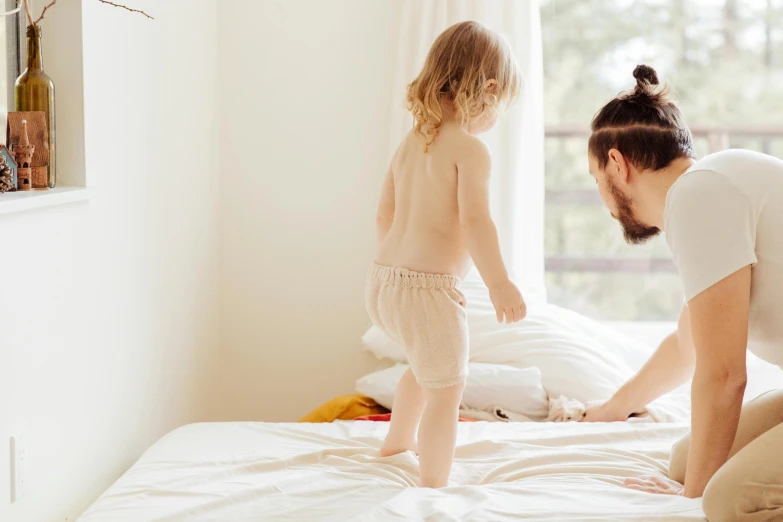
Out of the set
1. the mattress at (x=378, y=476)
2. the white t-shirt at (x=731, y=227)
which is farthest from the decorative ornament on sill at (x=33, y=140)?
the white t-shirt at (x=731, y=227)

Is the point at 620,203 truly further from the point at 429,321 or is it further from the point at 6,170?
the point at 6,170

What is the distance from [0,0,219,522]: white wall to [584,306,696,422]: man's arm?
1.20 meters

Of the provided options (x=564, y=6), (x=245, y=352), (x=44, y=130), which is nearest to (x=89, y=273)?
(x=44, y=130)

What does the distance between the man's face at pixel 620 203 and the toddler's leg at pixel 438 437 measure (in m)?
0.50

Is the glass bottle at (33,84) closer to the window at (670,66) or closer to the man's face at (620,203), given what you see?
the man's face at (620,203)

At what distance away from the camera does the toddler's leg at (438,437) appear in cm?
167

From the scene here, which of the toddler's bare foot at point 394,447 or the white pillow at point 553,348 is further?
the white pillow at point 553,348

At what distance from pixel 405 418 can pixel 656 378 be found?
2.19 feet

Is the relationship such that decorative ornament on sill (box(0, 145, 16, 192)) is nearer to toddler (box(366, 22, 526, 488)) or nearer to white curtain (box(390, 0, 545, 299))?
toddler (box(366, 22, 526, 488))

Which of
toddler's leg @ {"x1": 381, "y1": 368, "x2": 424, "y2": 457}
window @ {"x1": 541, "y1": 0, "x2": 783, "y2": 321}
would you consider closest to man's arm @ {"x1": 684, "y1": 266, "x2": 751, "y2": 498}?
toddler's leg @ {"x1": 381, "y1": 368, "x2": 424, "y2": 457}

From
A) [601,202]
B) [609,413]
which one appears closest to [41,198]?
[609,413]

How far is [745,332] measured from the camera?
4.68ft

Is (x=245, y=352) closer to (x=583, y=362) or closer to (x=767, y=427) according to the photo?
(x=583, y=362)

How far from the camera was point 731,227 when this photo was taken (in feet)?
4.71
